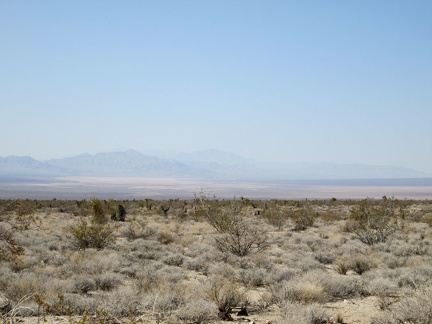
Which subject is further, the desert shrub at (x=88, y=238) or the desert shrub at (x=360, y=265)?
the desert shrub at (x=88, y=238)

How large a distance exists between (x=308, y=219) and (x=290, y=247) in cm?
1010

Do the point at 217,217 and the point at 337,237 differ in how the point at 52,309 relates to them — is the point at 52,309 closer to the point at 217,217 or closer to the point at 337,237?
the point at 217,217

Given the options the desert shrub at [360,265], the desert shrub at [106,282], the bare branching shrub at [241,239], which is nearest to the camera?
the desert shrub at [106,282]

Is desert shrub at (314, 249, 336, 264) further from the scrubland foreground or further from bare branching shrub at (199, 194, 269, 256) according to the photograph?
bare branching shrub at (199, 194, 269, 256)

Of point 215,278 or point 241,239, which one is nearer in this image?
point 215,278

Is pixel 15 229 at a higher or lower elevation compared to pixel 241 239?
higher

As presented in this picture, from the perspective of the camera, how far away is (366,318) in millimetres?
7371

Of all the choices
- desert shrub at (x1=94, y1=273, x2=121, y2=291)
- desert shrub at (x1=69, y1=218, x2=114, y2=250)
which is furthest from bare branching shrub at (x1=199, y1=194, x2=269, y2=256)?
desert shrub at (x1=94, y1=273, x2=121, y2=291)

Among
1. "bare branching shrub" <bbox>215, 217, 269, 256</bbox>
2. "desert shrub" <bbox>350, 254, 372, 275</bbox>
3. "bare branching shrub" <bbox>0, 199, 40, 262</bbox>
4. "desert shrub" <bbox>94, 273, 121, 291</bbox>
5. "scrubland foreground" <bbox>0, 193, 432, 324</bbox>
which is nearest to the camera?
"bare branching shrub" <bbox>0, 199, 40, 262</bbox>

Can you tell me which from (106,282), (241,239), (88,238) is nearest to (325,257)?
(241,239)

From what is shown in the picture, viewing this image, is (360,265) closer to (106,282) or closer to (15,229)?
(106,282)

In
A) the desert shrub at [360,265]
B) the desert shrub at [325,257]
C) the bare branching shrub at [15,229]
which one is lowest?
the desert shrub at [325,257]

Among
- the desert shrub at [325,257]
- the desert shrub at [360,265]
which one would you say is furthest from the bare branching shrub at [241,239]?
the desert shrub at [360,265]

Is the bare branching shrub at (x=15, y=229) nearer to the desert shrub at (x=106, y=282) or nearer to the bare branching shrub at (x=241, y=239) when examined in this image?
the desert shrub at (x=106, y=282)
